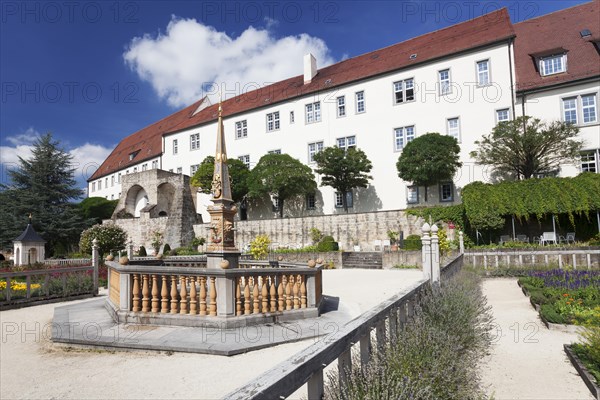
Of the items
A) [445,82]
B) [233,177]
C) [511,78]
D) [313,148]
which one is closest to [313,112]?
[313,148]

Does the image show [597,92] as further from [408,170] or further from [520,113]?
[408,170]

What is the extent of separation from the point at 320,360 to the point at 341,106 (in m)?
33.4

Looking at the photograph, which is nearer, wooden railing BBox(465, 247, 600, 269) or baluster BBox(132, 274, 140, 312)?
baluster BBox(132, 274, 140, 312)

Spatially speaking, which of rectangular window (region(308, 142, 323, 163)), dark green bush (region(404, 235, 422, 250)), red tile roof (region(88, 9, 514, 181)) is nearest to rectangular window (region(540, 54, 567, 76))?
red tile roof (region(88, 9, 514, 181))

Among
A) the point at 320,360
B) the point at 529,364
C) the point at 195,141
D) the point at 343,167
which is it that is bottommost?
the point at 529,364

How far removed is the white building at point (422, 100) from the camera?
25.3m

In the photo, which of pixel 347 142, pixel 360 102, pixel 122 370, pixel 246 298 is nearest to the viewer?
pixel 122 370

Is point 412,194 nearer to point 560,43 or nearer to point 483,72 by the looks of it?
Answer: point 483,72

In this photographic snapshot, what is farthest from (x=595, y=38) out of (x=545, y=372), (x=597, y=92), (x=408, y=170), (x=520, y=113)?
(x=545, y=372)

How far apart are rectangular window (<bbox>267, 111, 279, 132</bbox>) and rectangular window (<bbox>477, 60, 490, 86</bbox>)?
1885 cm

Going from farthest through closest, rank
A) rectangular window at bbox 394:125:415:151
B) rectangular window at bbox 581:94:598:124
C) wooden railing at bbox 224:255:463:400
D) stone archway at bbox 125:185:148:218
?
stone archway at bbox 125:185:148:218 < rectangular window at bbox 394:125:415:151 < rectangular window at bbox 581:94:598:124 < wooden railing at bbox 224:255:463:400

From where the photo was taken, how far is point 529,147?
2264 centimetres

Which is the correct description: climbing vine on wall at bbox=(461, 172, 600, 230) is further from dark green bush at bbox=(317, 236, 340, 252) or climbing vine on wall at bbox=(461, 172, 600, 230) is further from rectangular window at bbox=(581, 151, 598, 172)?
dark green bush at bbox=(317, 236, 340, 252)

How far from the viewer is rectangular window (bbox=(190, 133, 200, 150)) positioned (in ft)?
143
